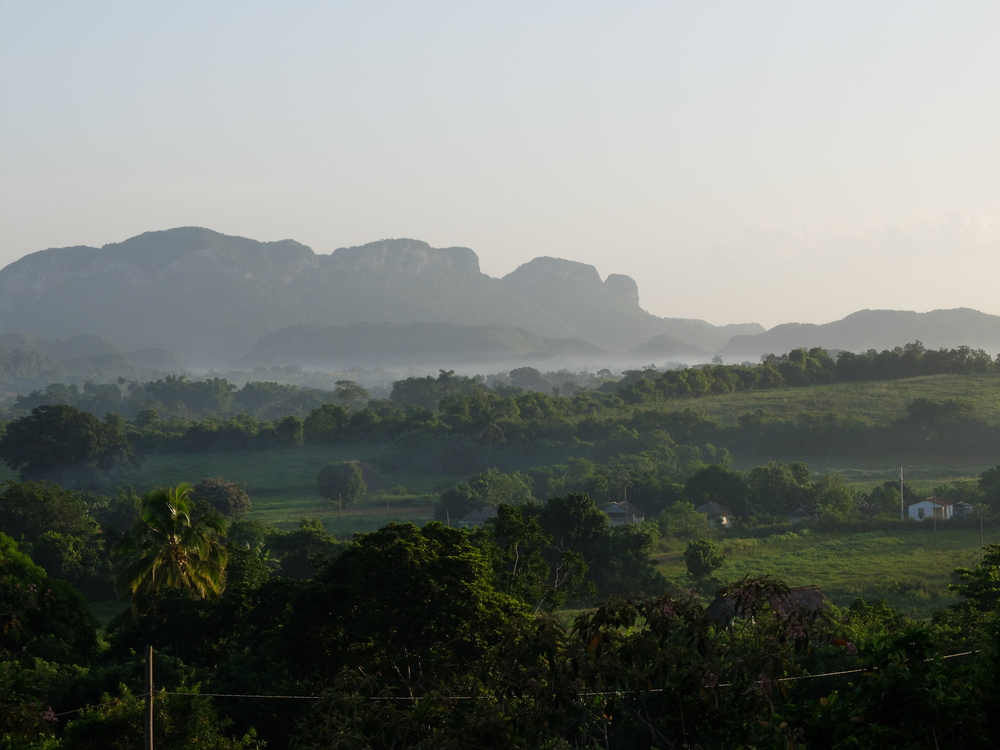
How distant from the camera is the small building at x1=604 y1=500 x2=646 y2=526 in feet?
168

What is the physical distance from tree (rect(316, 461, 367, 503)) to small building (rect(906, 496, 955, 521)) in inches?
1141

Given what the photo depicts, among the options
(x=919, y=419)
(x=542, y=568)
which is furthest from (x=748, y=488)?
(x=542, y=568)

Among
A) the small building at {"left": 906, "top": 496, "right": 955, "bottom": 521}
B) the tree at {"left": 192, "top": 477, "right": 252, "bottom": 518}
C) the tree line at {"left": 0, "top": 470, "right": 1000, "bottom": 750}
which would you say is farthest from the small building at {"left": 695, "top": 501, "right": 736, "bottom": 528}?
the tree at {"left": 192, "top": 477, "right": 252, "bottom": 518}

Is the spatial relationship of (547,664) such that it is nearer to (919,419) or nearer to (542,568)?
(542,568)

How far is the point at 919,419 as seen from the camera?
227 feet

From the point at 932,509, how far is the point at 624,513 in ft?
45.6

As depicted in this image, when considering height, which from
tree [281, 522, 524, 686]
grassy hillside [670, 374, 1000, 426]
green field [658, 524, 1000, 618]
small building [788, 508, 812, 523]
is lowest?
green field [658, 524, 1000, 618]

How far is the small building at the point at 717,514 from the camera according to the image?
4944 cm

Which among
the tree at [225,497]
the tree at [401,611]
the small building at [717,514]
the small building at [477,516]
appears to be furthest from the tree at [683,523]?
the tree at [401,611]

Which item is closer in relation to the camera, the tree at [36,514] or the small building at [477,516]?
the tree at [36,514]

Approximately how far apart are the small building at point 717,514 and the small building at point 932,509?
26.1 feet

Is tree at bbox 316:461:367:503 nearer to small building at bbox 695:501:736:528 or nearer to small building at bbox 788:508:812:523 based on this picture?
small building at bbox 695:501:736:528

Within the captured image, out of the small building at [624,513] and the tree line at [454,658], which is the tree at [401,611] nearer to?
the tree line at [454,658]

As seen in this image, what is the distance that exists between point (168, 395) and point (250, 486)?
270 feet
